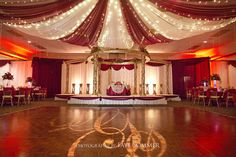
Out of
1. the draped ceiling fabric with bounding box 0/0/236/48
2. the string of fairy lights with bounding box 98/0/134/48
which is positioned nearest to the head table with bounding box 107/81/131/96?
the string of fairy lights with bounding box 98/0/134/48

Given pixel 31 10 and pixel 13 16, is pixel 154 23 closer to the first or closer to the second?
pixel 31 10

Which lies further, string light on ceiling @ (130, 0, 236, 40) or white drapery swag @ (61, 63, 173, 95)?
white drapery swag @ (61, 63, 173, 95)

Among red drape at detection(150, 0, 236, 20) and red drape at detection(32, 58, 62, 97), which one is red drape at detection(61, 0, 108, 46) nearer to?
red drape at detection(150, 0, 236, 20)

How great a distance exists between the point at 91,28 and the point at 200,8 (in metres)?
3.99

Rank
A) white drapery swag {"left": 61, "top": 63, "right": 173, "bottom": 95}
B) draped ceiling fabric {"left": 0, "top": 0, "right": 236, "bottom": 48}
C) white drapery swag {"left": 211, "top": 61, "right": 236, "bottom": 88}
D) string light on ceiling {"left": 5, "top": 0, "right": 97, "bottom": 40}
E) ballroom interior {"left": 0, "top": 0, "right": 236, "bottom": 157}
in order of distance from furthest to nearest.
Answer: white drapery swag {"left": 61, "top": 63, "right": 173, "bottom": 95} → white drapery swag {"left": 211, "top": 61, "right": 236, "bottom": 88} → string light on ceiling {"left": 5, "top": 0, "right": 97, "bottom": 40} → draped ceiling fabric {"left": 0, "top": 0, "right": 236, "bottom": 48} → ballroom interior {"left": 0, "top": 0, "right": 236, "bottom": 157}

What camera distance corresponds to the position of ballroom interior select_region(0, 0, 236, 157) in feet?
8.61

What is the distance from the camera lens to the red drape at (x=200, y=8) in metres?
4.25

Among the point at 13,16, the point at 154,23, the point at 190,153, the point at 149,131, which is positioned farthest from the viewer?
the point at 154,23

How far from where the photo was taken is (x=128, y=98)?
825 cm

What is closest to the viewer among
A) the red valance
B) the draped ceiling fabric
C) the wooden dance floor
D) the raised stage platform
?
the wooden dance floor

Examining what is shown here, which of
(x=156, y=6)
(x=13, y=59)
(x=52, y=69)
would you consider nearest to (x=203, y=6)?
(x=156, y=6)

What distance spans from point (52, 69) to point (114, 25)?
834 centimetres

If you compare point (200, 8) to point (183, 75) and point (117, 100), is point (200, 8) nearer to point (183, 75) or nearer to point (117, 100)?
point (117, 100)

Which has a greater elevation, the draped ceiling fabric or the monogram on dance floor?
the draped ceiling fabric
